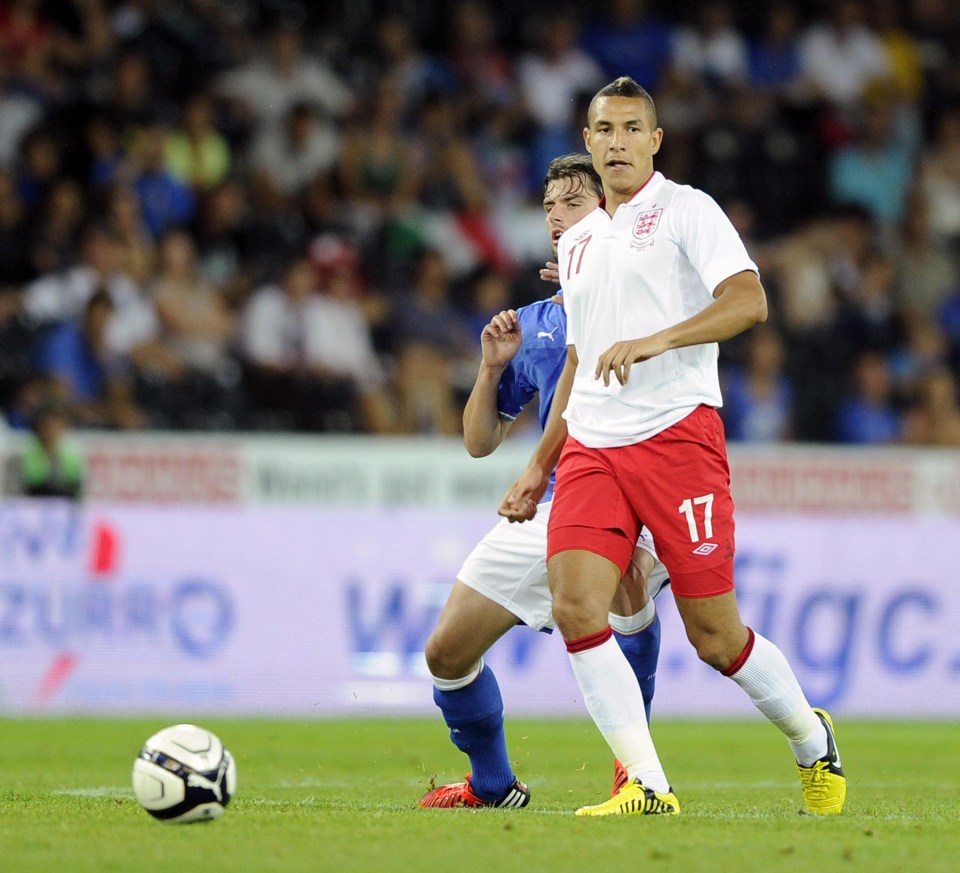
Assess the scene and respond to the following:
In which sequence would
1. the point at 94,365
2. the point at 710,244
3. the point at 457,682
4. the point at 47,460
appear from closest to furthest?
the point at 710,244
the point at 457,682
the point at 47,460
the point at 94,365

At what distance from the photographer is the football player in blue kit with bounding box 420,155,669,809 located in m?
6.36

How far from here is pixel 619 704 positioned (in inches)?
227

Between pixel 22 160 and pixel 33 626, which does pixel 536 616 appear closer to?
pixel 33 626

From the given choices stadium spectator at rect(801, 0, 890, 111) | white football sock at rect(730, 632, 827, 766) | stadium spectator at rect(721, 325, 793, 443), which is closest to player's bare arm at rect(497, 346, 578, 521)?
white football sock at rect(730, 632, 827, 766)

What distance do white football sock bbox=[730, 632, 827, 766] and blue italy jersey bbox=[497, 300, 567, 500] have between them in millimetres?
1072

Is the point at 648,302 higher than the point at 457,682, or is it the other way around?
the point at 648,302

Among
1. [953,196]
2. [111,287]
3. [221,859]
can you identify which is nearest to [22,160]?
[111,287]

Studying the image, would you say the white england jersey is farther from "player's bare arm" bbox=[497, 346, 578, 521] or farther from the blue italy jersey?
the blue italy jersey

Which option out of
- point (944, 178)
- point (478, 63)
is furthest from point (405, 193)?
point (944, 178)

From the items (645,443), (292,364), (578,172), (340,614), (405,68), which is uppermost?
(405,68)

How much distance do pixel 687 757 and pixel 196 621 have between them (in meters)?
3.84

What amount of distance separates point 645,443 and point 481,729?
4.64 ft

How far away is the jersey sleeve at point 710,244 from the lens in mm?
5625

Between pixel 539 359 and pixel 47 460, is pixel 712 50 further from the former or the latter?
pixel 539 359
